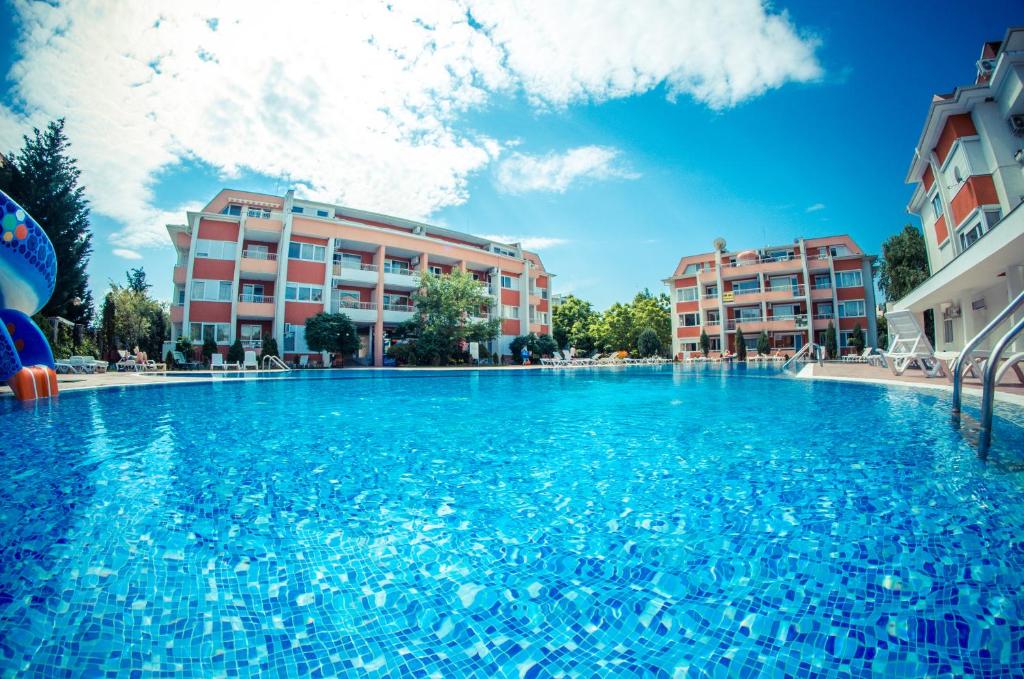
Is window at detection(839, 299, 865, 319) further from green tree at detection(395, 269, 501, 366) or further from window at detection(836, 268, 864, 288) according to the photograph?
green tree at detection(395, 269, 501, 366)

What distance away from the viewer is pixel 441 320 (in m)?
25.6

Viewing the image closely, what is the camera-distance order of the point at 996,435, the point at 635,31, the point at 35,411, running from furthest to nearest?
the point at 635,31, the point at 35,411, the point at 996,435

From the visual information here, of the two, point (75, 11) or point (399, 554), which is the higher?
point (75, 11)

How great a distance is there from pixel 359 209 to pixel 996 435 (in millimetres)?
31663

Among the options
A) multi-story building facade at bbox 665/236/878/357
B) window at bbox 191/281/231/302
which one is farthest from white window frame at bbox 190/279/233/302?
multi-story building facade at bbox 665/236/878/357

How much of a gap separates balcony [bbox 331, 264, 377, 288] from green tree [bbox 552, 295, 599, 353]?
23.9 m

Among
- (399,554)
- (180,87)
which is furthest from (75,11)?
(399,554)

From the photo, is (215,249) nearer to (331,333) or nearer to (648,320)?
(331,333)

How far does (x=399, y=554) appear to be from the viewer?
2076 millimetres

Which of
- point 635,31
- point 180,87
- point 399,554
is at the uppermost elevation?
point 635,31

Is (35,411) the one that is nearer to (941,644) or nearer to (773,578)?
(773,578)

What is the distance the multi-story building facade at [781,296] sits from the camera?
34156 millimetres

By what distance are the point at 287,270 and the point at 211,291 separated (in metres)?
4.10

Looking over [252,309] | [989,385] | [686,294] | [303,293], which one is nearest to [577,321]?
[686,294]
